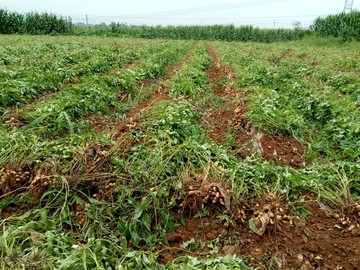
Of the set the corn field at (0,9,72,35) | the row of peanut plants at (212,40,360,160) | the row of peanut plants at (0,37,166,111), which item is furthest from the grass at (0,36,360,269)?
the corn field at (0,9,72,35)

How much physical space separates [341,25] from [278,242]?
27209 millimetres

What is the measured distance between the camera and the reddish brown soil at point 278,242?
2367 mm

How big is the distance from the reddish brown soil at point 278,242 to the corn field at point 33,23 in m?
31.2

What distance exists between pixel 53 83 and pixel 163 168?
14.7ft

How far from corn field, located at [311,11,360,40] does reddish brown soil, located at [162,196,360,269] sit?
2381cm

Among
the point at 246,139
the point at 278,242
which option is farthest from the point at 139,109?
the point at 278,242

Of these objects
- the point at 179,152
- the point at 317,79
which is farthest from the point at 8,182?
the point at 317,79

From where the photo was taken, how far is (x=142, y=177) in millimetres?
3047

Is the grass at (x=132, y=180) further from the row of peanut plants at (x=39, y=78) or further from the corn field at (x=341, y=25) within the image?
the corn field at (x=341, y=25)

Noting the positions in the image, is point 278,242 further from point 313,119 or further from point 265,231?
point 313,119

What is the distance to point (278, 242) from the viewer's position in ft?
8.22

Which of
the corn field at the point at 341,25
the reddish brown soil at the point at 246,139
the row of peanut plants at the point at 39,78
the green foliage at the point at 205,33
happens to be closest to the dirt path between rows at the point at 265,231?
the reddish brown soil at the point at 246,139

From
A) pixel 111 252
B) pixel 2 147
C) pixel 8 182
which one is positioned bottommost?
pixel 111 252

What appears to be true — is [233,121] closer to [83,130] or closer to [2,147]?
[83,130]
